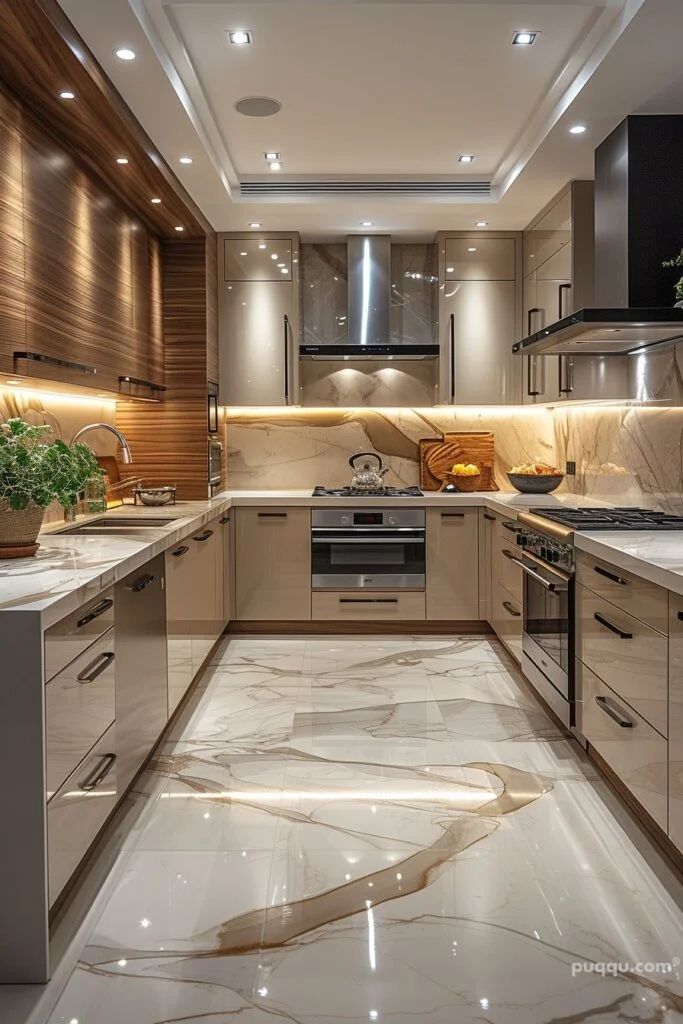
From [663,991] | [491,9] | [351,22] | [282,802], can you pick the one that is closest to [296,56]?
[351,22]

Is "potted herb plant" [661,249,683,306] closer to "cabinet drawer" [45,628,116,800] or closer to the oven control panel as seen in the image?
the oven control panel

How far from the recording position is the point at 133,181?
3789mm

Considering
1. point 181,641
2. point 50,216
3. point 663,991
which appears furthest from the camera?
point 181,641

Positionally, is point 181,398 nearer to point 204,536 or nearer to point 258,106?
point 204,536

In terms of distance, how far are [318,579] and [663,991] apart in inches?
138

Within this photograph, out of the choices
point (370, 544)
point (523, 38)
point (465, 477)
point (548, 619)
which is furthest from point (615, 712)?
point (465, 477)

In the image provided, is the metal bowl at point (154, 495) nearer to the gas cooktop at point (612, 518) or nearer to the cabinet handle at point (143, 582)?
the cabinet handle at point (143, 582)

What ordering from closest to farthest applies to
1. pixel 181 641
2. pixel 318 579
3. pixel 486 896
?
pixel 486 896
pixel 181 641
pixel 318 579

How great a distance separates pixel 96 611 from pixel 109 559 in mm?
272

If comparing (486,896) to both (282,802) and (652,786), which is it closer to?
(652,786)

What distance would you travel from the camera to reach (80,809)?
2117 millimetres

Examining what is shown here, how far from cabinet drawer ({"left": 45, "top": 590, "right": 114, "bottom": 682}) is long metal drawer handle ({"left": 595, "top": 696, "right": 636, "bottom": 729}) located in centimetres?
157

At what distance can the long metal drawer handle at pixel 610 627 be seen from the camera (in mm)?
2574

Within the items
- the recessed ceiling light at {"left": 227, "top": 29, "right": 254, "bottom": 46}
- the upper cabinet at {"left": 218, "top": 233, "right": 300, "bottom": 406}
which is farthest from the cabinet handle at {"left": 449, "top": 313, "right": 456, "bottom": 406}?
the recessed ceiling light at {"left": 227, "top": 29, "right": 254, "bottom": 46}
